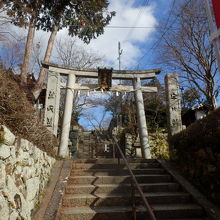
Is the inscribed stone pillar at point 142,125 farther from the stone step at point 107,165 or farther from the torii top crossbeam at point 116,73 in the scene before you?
the stone step at point 107,165

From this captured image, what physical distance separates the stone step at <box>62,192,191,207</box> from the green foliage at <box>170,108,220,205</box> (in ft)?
1.68

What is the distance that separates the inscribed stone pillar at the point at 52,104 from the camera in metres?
7.45

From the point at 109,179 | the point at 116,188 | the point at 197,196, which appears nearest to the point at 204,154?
the point at 197,196

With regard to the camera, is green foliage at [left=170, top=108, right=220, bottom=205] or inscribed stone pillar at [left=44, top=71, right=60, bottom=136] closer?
green foliage at [left=170, top=108, right=220, bottom=205]

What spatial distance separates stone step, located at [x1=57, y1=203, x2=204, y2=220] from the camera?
3.94 m

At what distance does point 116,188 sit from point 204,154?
201 centimetres

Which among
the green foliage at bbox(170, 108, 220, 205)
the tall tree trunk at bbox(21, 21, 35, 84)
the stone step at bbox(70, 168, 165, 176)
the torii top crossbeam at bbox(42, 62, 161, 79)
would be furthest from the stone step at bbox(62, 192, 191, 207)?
the tall tree trunk at bbox(21, 21, 35, 84)

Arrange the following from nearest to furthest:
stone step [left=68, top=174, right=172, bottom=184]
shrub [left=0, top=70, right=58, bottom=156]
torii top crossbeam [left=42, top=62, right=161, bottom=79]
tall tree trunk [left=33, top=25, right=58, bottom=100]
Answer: shrub [left=0, top=70, right=58, bottom=156], stone step [left=68, top=174, right=172, bottom=184], torii top crossbeam [left=42, top=62, right=161, bottom=79], tall tree trunk [left=33, top=25, right=58, bottom=100]

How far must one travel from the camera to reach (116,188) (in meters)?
4.97

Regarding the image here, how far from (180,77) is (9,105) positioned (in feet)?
22.3

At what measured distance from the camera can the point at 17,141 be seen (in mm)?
3301

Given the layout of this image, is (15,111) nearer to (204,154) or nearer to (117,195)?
(117,195)

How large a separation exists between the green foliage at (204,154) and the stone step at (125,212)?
539 millimetres

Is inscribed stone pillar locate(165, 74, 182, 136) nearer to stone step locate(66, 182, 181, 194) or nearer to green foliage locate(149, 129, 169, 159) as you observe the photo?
stone step locate(66, 182, 181, 194)
